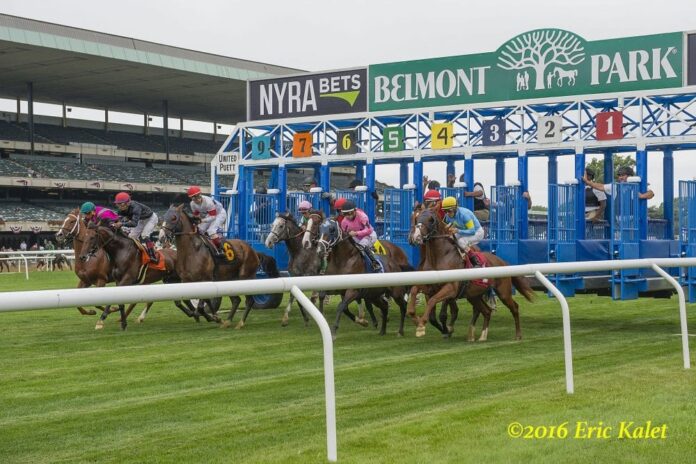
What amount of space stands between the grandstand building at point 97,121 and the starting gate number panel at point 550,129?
1965 cm

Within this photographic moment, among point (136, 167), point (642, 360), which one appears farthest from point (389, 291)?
point (136, 167)

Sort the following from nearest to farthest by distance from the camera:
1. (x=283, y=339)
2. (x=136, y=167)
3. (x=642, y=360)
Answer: (x=642, y=360) < (x=283, y=339) < (x=136, y=167)

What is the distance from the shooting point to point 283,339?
9500mm

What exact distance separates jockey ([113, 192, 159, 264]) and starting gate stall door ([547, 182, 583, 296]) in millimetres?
4250

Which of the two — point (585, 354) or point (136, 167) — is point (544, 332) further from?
point (136, 167)

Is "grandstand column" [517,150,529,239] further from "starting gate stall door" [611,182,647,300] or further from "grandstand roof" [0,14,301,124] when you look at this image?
"grandstand roof" [0,14,301,124]

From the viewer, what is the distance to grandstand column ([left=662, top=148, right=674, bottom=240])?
11117 millimetres

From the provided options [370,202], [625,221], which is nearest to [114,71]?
[370,202]

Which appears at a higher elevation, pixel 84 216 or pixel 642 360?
pixel 84 216

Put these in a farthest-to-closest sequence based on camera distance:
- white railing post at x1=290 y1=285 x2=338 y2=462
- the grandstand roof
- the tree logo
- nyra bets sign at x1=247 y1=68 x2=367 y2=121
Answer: the grandstand roof < nyra bets sign at x1=247 y1=68 x2=367 y2=121 < the tree logo < white railing post at x1=290 y1=285 x2=338 y2=462

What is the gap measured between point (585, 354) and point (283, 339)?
295cm

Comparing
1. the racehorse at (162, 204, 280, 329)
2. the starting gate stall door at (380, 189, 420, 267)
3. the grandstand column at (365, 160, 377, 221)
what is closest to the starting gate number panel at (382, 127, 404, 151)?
the grandstand column at (365, 160, 377, 221)

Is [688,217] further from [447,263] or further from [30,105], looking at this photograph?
[30,105]

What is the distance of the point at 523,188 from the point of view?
1117cm
